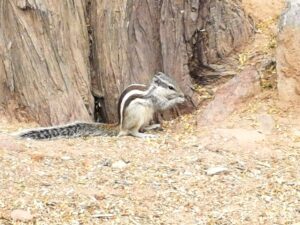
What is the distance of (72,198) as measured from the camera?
6.11m

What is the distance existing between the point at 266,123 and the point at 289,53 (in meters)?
0.84

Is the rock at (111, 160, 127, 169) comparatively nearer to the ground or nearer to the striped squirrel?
the ground

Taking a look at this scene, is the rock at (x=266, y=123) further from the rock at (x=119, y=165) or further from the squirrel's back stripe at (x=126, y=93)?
the rock at (x=119, y=165)

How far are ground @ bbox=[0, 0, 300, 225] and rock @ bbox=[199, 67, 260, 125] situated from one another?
0.21m

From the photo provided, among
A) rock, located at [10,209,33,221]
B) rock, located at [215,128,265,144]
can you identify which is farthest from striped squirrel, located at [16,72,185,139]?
rock, located at [10,209,33,221]

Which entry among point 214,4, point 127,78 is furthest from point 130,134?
point 214,4

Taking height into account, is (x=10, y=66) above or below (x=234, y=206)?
above

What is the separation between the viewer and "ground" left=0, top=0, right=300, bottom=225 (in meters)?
5.98

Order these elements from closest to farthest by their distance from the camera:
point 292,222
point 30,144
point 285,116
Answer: point 292,222 → point 30,144 → point 285,116

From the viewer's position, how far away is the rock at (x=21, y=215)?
579 cm

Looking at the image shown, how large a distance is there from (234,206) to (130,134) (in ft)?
7.67

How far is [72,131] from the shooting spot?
7.88m

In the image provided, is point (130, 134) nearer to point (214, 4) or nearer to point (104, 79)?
point (104, 79)

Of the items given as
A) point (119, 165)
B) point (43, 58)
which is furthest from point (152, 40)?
point (119, 165)
